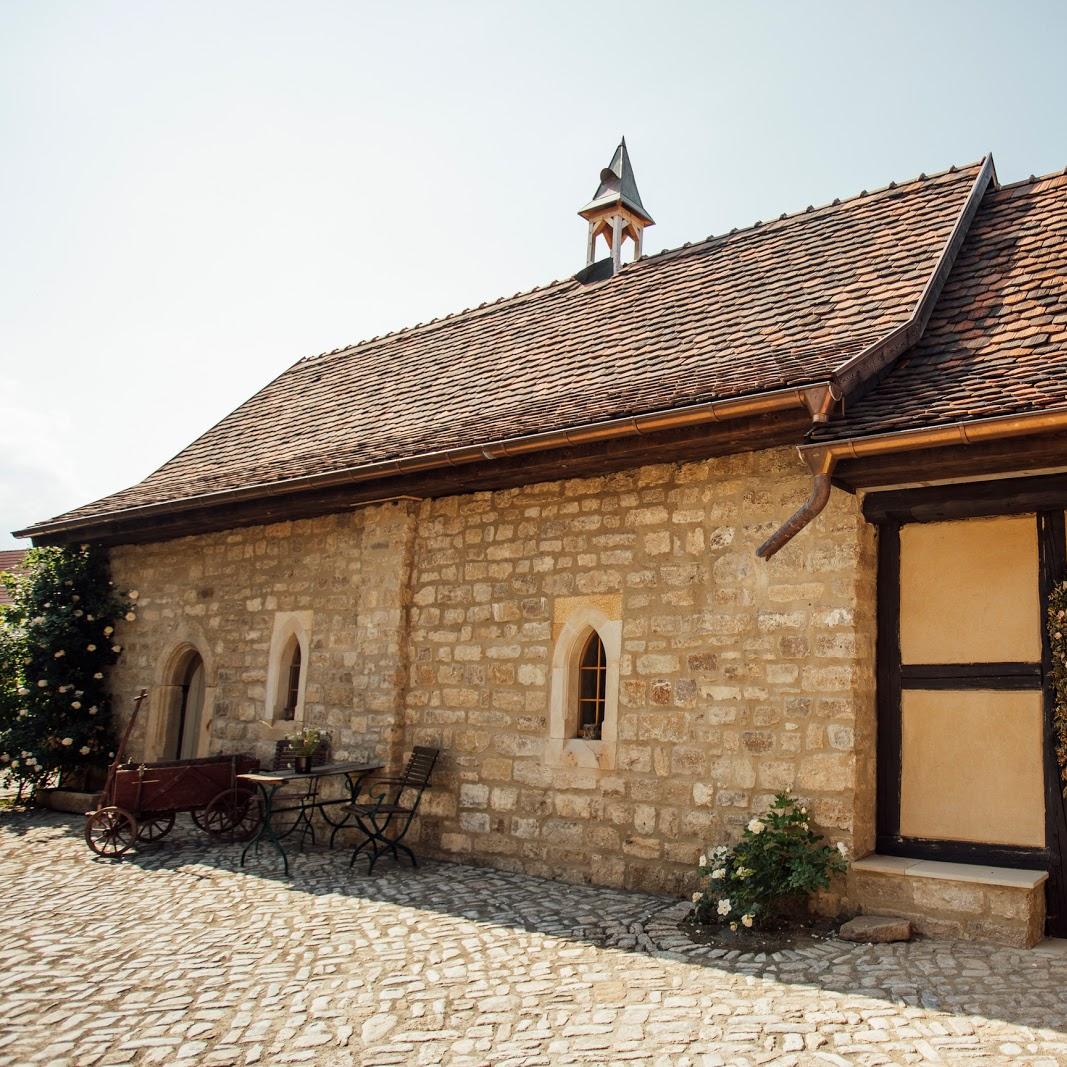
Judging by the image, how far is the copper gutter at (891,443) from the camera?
4.86m

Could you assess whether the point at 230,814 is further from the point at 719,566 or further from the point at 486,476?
the point at 719,566

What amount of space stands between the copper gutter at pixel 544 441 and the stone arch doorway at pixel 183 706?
1.86 metres

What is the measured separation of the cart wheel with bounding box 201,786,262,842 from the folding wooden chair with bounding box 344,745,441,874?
1069 millimetres

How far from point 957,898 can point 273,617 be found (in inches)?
258

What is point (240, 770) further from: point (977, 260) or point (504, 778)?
point (977, 260)

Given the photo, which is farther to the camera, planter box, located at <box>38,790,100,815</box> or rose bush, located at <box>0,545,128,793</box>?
rose bush, located at <box>0,545,128,793</box>

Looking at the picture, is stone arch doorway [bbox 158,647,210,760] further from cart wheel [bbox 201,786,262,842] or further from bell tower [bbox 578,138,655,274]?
bell tower [bbox 578,138,655,274]

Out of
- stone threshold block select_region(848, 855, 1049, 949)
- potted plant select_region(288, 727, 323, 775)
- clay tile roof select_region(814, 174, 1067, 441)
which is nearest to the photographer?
stone threshold block select_region(848, 855, 1049, 949)

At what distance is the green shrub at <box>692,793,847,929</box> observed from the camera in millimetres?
5414

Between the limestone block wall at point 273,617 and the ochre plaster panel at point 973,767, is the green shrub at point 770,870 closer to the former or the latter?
the ochre plaster panel at point 973,767

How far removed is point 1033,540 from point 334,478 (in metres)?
5.22

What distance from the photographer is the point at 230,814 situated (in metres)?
8.41

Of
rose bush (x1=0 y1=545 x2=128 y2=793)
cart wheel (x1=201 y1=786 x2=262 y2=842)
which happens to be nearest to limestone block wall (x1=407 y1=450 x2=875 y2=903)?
cart wheel (x1=201 y1=786 x2=262 y2=842)

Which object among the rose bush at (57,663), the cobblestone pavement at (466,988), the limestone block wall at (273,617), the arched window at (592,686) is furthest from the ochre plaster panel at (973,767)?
the rose bush at (57,663)
